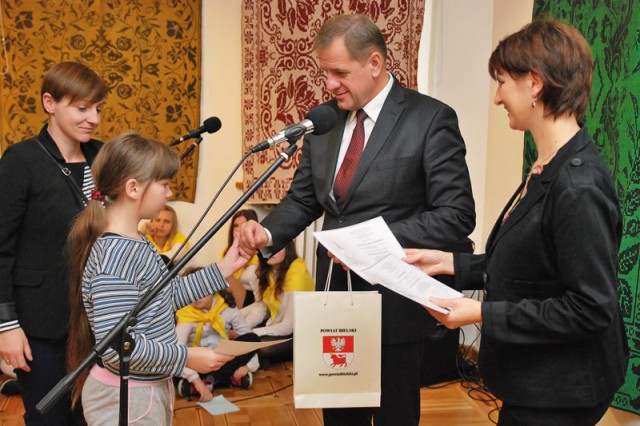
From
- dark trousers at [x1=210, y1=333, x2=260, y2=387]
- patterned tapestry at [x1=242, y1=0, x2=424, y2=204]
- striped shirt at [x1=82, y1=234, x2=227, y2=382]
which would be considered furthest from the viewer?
patterned tapestry at [x1=242, y1=0, x2=424, y2=204]

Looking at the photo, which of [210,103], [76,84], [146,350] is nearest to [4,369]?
[210,103]

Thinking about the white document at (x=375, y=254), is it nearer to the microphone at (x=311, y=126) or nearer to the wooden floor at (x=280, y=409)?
the microphone at (x=311, y=126)

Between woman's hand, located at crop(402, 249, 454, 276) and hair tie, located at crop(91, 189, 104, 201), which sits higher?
hair tie, located at crop(91, 189, 104, 201)

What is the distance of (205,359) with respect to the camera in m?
1.62

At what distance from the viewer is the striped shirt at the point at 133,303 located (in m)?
1.56

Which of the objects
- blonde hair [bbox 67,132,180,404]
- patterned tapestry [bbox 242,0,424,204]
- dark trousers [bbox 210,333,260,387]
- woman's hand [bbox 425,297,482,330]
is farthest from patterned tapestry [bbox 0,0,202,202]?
woman's hand [bbox 425,297,482,330]

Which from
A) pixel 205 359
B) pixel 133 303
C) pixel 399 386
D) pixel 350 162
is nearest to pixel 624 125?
pixel 350 162

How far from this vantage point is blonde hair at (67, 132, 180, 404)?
170 cm

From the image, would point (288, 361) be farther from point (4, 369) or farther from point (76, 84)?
point (76, 84)

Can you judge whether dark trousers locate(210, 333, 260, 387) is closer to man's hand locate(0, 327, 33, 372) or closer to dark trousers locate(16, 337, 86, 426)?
dark trousers locate(16, 337, 86, 426)

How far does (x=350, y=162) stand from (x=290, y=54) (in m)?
2.44

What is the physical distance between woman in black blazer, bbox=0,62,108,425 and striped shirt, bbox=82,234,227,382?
15.8 inches

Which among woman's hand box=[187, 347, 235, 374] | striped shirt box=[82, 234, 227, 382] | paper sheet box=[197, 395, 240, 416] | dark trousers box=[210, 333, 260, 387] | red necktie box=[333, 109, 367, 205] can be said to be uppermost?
red necktie box=[333, 109, 367, 205]

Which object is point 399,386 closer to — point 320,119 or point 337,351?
point 337,351
